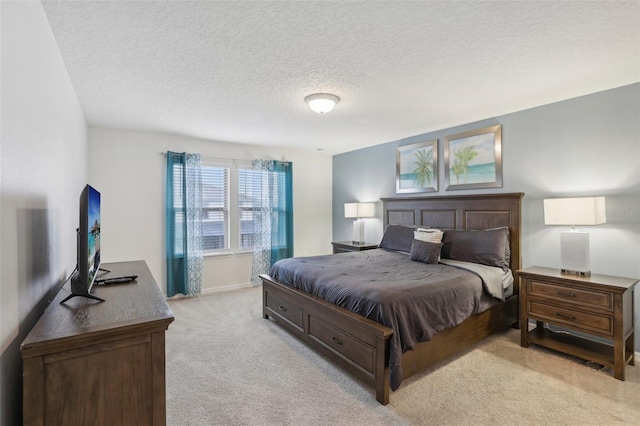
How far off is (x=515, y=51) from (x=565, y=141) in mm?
1536

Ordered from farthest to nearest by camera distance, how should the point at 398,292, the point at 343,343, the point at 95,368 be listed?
the point at 343,343 < the point at 398,292 < the point at 95,368

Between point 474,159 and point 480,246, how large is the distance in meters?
1.16

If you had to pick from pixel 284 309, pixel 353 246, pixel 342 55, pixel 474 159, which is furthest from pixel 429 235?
pixel 342 55

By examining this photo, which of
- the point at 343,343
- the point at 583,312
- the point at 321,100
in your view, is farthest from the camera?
the point at 321,100

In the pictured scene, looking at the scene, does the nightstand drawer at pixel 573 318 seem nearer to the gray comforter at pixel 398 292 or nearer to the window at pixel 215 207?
the gray comforter at pixel 398 292

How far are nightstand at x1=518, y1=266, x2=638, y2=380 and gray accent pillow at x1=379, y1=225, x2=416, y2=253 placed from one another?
1476mm

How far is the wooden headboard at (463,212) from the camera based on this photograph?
11.3 feet

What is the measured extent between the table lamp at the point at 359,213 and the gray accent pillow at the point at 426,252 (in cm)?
166

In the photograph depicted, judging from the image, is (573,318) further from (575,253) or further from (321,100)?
(321,100)

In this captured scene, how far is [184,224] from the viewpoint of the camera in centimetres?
457

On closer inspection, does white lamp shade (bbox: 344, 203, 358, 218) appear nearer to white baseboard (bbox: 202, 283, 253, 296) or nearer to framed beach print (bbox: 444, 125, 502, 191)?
framed beach print (bbox: 444, 125, 502, 191)

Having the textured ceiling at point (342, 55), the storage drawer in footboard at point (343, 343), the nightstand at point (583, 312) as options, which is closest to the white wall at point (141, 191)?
the textured ceiling at point (342, 55)

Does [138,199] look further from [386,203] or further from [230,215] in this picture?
[386,203]

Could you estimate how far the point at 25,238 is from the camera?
137 cm
